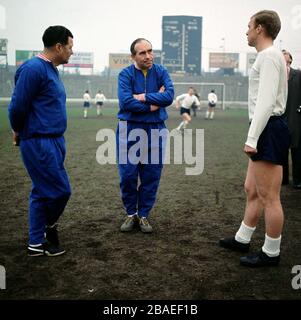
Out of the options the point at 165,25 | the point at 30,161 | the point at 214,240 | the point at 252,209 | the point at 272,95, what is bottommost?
the point at 214,240

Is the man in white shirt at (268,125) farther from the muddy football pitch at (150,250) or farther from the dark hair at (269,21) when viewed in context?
the muddy football pitch at (150,250)

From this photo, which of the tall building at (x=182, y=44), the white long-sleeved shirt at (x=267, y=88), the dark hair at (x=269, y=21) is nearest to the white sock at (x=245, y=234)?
the white long-sleeved shirt at (x=267, y=88)

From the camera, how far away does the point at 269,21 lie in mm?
3080

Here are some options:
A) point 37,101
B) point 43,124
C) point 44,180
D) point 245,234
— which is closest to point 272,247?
point 245,234

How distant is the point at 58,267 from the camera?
3207 millimetres

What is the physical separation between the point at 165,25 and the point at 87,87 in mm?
23604

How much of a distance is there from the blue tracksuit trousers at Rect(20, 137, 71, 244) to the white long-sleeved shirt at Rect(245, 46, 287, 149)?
171 cm

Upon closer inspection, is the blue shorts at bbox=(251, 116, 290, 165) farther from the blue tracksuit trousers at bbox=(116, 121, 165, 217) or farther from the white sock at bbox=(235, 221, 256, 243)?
the blue tracksuit trousers at bbox=(116, 121, 165, 217)

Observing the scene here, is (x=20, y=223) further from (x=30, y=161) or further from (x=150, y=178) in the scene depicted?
(x=150, y=178)

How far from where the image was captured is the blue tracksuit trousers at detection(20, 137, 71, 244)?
10.8ft

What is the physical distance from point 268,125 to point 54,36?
2035mm

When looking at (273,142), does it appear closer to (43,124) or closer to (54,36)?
(43,124)

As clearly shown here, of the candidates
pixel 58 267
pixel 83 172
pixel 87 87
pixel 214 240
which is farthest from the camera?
pixel 87 87
